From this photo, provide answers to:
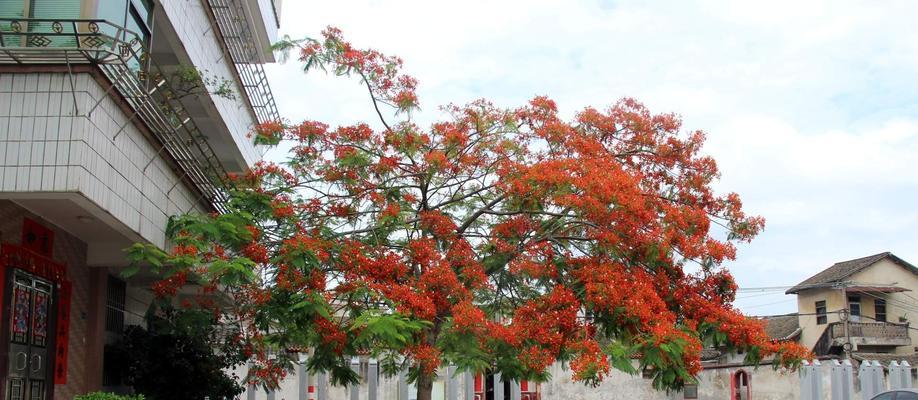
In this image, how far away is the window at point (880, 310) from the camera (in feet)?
134

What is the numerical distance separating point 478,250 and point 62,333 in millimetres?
5508

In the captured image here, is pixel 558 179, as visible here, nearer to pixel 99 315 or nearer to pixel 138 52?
pixel 138 52

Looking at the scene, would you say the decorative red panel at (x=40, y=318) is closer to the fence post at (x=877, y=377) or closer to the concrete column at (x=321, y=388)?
the concrete column at (x=321, y=388)

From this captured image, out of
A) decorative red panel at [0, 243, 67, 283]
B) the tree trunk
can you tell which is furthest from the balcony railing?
the tree trunk

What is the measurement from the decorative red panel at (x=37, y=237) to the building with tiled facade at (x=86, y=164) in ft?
0.07

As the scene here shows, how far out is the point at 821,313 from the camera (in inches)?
1609

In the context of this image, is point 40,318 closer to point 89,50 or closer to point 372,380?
point 89,50

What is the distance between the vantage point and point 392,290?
39.7 feet

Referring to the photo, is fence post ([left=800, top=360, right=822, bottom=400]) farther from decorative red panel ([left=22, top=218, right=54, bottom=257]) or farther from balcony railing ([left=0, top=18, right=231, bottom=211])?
decorative red panel ([left=22, top=218, right=54, bottom=257])

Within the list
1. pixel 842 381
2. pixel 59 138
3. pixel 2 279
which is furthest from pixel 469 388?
pixel 59 138

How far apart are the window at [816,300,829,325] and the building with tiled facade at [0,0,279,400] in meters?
31.5

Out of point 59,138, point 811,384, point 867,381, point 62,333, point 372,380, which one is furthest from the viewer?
point 811,384

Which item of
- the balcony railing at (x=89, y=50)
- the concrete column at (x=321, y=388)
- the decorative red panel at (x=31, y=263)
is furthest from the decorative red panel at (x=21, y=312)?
the concrete column at (x=321, y=388)

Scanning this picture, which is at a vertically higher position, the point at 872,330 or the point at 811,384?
the point at 872,330
